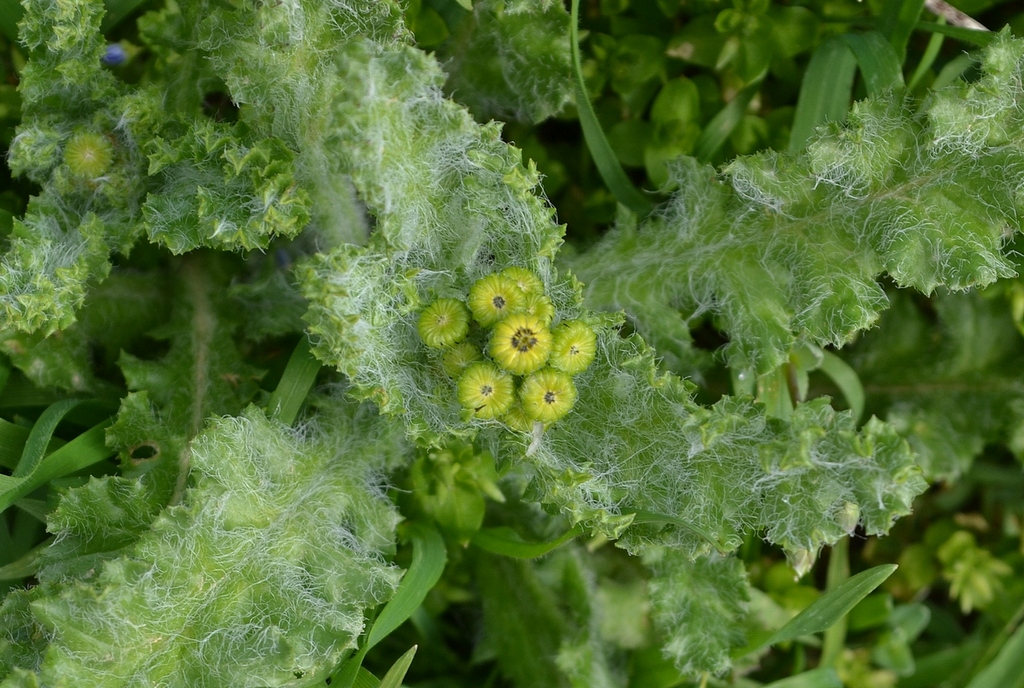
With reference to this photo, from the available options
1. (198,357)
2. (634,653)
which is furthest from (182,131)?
(634,653)

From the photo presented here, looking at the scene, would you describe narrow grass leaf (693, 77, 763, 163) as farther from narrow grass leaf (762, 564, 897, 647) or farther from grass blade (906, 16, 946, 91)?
narrow grass leaf (762, 564, 897, 647)

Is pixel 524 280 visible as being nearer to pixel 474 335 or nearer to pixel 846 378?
pixel 474 335

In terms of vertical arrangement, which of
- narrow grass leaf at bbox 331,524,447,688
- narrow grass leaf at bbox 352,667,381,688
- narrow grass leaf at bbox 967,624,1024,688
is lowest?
A: narrow grass leaf at bbox 967,624,1024,688

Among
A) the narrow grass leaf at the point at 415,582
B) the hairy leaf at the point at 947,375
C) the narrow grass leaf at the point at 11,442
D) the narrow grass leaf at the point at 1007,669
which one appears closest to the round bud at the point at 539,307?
the narrow grass leaf at the point at 415,582

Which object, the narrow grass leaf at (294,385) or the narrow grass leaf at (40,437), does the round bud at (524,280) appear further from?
the narrow grass leaf at (40,437)

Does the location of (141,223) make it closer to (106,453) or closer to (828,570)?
(106,453)

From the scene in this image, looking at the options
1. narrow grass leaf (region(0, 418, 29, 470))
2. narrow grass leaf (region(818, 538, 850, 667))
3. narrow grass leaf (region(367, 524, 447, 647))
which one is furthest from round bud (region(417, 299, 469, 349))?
narrow grass leaf (region(818, 538, 850, 667))
